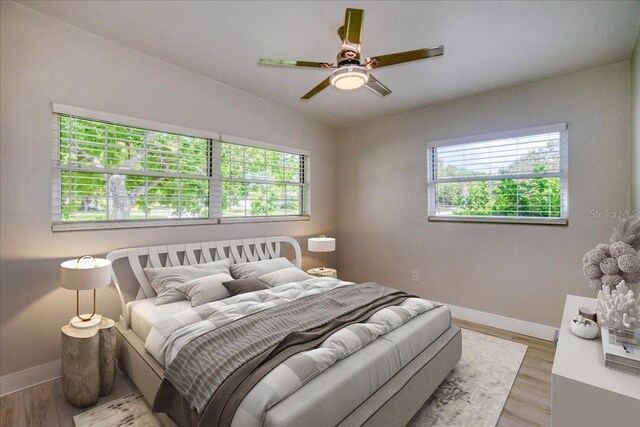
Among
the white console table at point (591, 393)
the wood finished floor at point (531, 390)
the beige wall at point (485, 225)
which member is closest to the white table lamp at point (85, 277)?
the white console table at point (591, 393)

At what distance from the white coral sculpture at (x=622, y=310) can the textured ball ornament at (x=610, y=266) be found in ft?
0.36

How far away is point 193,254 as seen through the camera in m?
3.19

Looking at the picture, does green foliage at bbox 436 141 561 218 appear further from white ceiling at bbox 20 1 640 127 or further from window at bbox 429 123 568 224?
white ceiling at bbox 20 1 640 127

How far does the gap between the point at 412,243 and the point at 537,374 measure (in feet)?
6.61

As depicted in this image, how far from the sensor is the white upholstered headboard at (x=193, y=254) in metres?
2.76

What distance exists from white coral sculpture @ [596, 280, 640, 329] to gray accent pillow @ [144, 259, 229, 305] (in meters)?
2.83

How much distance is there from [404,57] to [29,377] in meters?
3.64

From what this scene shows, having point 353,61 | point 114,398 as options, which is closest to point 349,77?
point 353,61

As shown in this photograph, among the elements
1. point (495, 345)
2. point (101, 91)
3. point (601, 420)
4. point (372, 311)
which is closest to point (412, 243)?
point (495, 345)

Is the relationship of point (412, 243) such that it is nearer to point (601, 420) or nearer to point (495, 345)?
point (495, 345)

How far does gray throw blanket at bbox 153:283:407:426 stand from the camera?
55.7 inches

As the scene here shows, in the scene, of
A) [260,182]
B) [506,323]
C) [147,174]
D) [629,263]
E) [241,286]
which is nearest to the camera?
[629,263]

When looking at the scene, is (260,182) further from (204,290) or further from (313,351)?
(313,351)

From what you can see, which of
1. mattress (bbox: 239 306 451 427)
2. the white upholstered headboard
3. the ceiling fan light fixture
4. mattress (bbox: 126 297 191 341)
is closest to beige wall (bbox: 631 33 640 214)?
mattress (bbox: 239 306 451 427)
